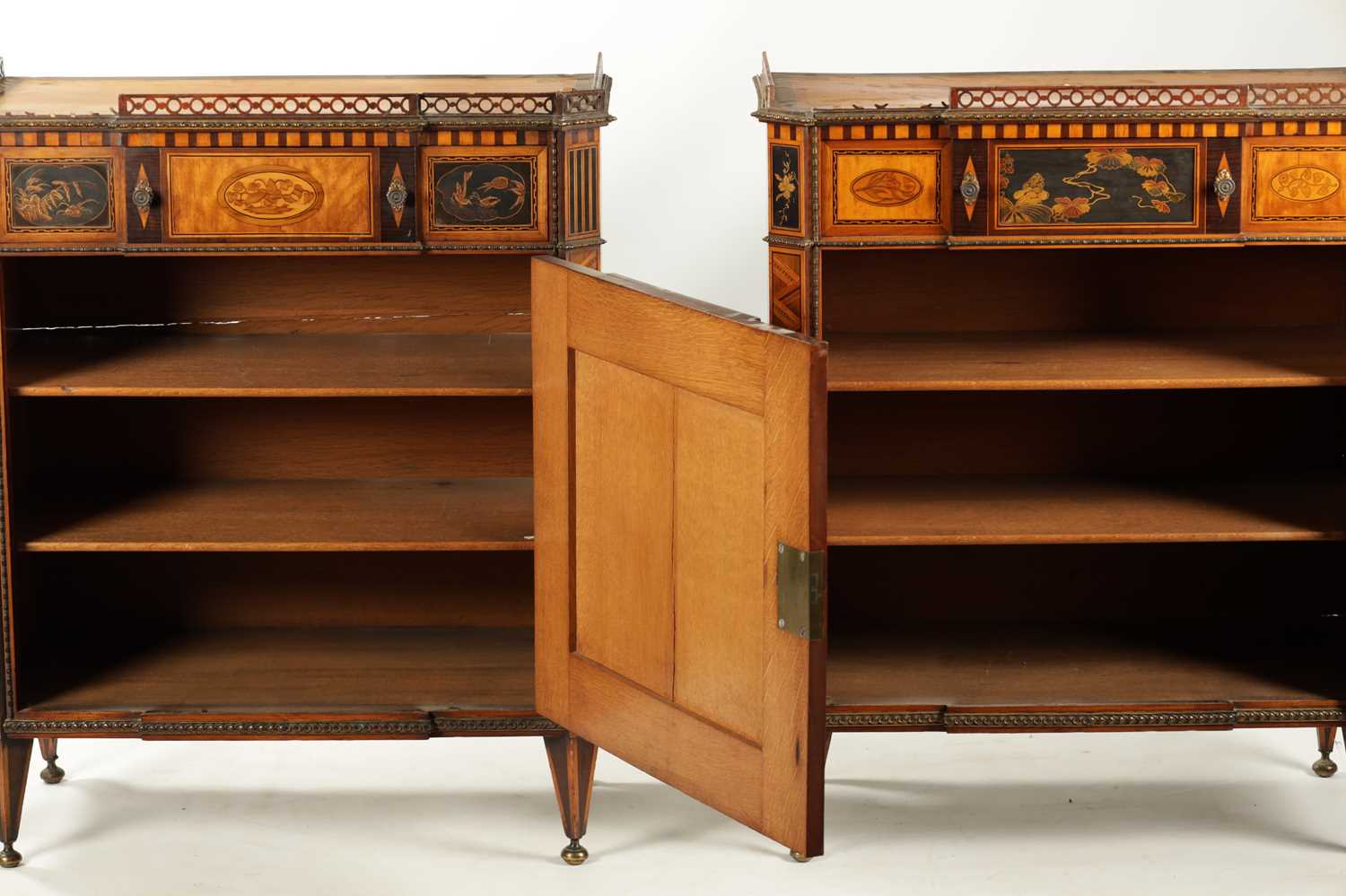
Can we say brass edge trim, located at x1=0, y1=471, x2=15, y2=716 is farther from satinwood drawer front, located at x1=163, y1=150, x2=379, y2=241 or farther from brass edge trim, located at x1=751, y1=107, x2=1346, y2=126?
brass edge trim, located at x1=751, y1=107, x2=1346, y2=126

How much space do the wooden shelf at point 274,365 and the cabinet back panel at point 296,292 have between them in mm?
44

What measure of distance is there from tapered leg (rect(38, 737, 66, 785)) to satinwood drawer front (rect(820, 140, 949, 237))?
231cm

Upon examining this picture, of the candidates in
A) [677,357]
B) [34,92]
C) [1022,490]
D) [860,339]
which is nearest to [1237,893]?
[1022,490]

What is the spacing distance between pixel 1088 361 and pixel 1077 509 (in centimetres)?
34

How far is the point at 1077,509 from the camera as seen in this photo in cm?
434

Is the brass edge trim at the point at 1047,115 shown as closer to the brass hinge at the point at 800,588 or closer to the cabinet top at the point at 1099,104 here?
the cabinet top at the point at 1099,104

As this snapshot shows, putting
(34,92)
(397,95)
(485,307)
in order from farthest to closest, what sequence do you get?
1. (485,307)
2. (34,92)
3. (397,95)

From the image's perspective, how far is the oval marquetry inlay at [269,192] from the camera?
13.4ft

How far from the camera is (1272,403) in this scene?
187 inches

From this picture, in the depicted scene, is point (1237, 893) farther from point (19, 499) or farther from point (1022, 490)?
point (19, 499)

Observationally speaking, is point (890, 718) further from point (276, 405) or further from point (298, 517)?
point (276, 405)

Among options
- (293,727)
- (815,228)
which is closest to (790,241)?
(815,228)

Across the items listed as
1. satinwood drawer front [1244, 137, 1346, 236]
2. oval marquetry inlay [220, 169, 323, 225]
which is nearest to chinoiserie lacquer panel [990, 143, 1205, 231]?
satinwood drawer front [1244, 137, 1346, 236]

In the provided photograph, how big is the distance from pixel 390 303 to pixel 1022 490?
1560mm
